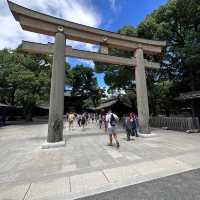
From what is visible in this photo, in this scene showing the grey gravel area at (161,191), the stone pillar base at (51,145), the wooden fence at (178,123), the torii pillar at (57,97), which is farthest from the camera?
the wooden fence at (178,123)

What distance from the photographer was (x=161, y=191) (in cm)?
343

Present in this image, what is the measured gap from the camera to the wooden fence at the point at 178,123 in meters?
12.2

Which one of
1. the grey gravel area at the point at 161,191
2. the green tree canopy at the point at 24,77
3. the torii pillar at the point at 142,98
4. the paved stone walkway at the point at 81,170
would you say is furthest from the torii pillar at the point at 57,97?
the green tree canopy at the point at 24,77

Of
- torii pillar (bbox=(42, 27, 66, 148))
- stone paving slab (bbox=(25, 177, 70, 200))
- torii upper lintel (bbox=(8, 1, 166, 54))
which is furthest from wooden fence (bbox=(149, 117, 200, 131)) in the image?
stone paving slab (bbox=(25, 177, 70, 200))

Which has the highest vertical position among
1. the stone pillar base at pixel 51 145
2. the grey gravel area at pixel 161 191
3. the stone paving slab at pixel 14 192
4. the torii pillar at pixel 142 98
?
the torii pillar at pixel 142 98

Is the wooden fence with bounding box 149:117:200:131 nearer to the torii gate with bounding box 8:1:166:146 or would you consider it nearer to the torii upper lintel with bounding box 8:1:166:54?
the torii gate with bounding box 8:1:166:146

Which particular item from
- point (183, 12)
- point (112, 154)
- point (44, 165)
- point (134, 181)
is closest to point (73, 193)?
point (134, 181)

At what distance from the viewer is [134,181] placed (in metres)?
3.95

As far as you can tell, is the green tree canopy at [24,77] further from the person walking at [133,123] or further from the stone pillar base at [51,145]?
the person walking at [133,123]

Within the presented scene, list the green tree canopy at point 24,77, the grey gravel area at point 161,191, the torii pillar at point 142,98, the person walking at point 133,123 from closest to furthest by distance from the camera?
the grey gravel area at point 161,191 < the person walking at point 133,123 < the torii pillar at point 142,98 < the green tree canopy at point 24,77

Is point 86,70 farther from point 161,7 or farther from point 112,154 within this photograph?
point 112,154

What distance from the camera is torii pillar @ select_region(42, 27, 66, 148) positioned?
27.2 feet

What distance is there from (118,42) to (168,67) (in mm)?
10703

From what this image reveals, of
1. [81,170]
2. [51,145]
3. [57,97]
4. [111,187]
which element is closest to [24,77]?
[57,97]
